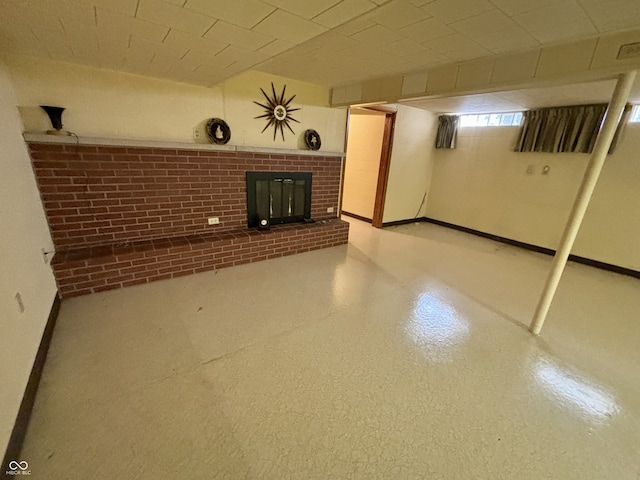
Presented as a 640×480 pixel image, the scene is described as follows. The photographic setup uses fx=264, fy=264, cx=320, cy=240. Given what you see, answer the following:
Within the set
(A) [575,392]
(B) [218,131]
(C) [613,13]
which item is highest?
(C) [613,13]

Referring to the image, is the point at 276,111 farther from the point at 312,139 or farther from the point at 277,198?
the point at 277,198

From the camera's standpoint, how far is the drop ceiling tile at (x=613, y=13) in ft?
4.44

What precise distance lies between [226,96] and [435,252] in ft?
11.2

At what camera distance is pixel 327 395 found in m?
1.49

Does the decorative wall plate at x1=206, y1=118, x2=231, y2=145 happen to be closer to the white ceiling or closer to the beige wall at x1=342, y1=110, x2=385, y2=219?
the white ceiling

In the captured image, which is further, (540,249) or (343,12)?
(540,249)

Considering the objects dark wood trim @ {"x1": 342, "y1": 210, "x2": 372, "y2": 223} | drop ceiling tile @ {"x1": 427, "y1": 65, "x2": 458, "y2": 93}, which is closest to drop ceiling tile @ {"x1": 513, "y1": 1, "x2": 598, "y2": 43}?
drop ceiling tile @ {"x1": 427, "y1": 65, "x2": 458, "y2": 93}

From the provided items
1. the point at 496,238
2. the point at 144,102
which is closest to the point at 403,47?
the point at 144,102

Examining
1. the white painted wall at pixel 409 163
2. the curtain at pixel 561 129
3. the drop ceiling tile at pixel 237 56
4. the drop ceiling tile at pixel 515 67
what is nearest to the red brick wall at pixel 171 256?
the drop ceiling tile at pixel 237 56

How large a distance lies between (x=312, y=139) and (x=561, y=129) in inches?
136

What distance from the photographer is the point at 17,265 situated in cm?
149

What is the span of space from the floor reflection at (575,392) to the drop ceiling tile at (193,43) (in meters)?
2.92

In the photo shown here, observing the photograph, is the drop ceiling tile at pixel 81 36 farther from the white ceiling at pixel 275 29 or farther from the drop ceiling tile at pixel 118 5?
the drop ceiling tile at pixel 118 5

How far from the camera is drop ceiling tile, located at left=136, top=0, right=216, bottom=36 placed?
1.20 meters
